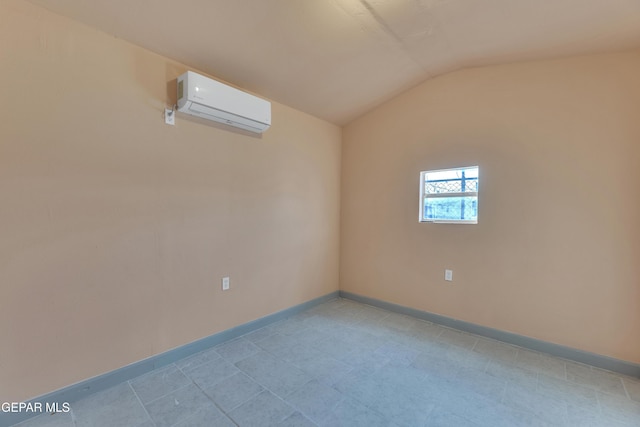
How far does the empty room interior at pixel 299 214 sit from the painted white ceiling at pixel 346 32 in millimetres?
17

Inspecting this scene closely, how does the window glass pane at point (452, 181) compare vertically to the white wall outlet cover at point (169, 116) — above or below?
below

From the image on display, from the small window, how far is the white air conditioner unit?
6.07 ft

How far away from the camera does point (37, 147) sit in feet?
5.32

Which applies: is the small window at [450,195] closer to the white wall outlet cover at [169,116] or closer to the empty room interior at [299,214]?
the empty room interior at [299,214]

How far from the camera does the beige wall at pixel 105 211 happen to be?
1.57 metres

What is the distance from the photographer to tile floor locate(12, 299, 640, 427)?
1.63 meters

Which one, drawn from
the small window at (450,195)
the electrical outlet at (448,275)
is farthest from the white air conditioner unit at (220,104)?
the electrical outlet at (448,275)

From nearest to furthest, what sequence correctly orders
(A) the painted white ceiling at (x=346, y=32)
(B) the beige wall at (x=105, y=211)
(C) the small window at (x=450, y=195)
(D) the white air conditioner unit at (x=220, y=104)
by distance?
(B) the beige wall at (x=105, y=211) → (A) the painted white ceiling at (x=346, y=32) → (D) the white air conditioner unit at (x=220, y=104) → (C) the small window at (x=450, y=195)

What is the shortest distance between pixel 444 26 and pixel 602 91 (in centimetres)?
133

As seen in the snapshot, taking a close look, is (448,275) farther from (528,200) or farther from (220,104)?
(220,104)

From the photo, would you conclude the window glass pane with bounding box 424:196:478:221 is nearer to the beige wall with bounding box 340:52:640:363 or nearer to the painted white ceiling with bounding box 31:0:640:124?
the beige wall with bounding box 340:52:640:363

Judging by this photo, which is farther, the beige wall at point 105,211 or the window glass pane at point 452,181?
the window glass pane at point 452,181

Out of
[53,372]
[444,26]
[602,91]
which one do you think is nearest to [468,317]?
[602,91]

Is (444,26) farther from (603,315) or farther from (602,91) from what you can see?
(603,315)
